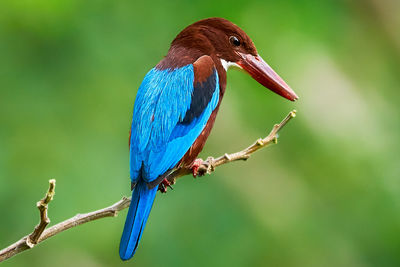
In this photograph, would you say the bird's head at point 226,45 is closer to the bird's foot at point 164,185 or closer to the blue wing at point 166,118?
the blue wing at point 166,118

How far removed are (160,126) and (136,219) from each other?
44 centimetres

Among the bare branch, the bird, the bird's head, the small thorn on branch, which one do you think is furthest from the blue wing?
the small thorn on branch

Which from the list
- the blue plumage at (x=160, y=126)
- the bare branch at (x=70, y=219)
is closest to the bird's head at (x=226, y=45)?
the blue plumage at (x=160, y=126)

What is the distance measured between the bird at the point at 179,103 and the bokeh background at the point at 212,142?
2.96 feet

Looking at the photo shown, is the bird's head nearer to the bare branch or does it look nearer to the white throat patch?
the white throat patch

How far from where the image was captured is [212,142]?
470cm

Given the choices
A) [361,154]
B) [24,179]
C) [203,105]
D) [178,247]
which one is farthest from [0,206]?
[361,154]

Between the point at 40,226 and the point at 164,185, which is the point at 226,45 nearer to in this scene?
the point at 164,185

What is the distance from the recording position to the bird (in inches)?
113

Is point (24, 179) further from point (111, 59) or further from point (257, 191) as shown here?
point (257, 191)

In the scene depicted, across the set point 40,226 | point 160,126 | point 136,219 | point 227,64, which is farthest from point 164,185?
point 40,226

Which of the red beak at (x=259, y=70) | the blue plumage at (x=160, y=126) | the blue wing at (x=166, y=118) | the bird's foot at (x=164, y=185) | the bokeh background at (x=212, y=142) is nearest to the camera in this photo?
the blue plumage at (x=160, y=126)

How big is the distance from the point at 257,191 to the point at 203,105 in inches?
66.8

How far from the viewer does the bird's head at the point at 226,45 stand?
11.8 feet
